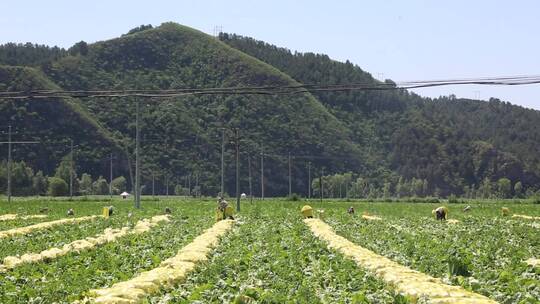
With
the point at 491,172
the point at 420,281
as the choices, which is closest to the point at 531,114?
the point at 491,172

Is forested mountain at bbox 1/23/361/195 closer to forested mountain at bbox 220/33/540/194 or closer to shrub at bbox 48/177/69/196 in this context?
forested mountain at bbox 220/33/540/194


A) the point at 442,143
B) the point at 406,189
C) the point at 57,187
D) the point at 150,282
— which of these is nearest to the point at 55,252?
the point at 150,282

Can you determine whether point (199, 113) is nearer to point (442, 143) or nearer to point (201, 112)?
point (201, 112)

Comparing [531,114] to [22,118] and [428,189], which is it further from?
[22,118]

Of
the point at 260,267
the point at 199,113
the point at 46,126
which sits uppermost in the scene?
the point at 199,113

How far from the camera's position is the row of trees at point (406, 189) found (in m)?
153

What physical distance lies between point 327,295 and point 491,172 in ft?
519

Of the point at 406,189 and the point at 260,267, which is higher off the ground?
the point at 406,189

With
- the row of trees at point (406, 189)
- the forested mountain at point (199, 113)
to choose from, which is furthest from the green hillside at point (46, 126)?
the row of trees at point (406, 189)

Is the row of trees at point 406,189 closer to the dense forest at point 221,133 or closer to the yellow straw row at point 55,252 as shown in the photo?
the dense forest at point 221,133

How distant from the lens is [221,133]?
154 meters

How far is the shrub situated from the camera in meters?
121

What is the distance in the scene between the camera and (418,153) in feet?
569

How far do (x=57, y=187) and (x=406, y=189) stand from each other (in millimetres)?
72010
